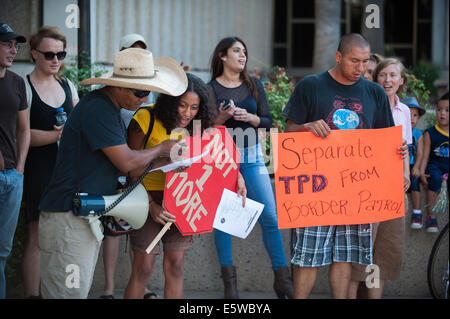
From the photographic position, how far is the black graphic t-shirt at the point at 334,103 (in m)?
3.80

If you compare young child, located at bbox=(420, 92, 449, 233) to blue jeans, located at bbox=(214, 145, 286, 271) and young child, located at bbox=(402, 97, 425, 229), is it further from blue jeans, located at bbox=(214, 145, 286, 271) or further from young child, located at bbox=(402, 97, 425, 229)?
blue jeans, located at bbox=(214, 145, 286, 271)

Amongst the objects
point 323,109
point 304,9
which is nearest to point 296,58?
point 304,9

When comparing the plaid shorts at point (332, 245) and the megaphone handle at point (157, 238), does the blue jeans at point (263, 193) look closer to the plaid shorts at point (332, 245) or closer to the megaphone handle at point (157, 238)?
the plaid shorts at point (332, 245)

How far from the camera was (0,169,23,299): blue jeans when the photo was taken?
3.71 m

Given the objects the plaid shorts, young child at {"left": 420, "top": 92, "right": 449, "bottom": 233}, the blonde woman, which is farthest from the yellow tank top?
young child at {"left": 420, "top": 92, "right": 449, "bottom": 233}

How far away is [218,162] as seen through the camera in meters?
3.69

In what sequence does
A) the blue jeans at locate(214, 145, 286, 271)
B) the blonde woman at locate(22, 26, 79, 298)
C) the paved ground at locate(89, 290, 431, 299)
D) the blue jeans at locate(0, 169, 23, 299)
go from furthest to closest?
1. the paved ground at locate(89, 290, 431, 299)
2. the blue jeans at locate(214, 145, 286, 271)
3. the blonde woman at locate(22, 26, 79, 298)
4. the blue jeans at locate(0, 169, 23, 299)

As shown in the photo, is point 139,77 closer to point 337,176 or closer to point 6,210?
point 6,210

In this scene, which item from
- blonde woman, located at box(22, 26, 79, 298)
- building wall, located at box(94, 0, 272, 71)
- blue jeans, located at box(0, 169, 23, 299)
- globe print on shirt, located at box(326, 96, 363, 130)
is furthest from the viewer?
building wall, located at box(94, 0, 272, 71)

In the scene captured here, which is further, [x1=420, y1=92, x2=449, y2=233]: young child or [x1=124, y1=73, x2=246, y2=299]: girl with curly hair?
[x1=420, y1=92, x2=449, y2=233]: young child

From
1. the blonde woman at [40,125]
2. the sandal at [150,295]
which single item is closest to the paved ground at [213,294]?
the sandal at [150,295]

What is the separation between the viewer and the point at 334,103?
3799 mm

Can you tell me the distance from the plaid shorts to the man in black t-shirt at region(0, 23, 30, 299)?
1854mm

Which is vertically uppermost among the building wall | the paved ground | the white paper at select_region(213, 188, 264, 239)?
the building wall
